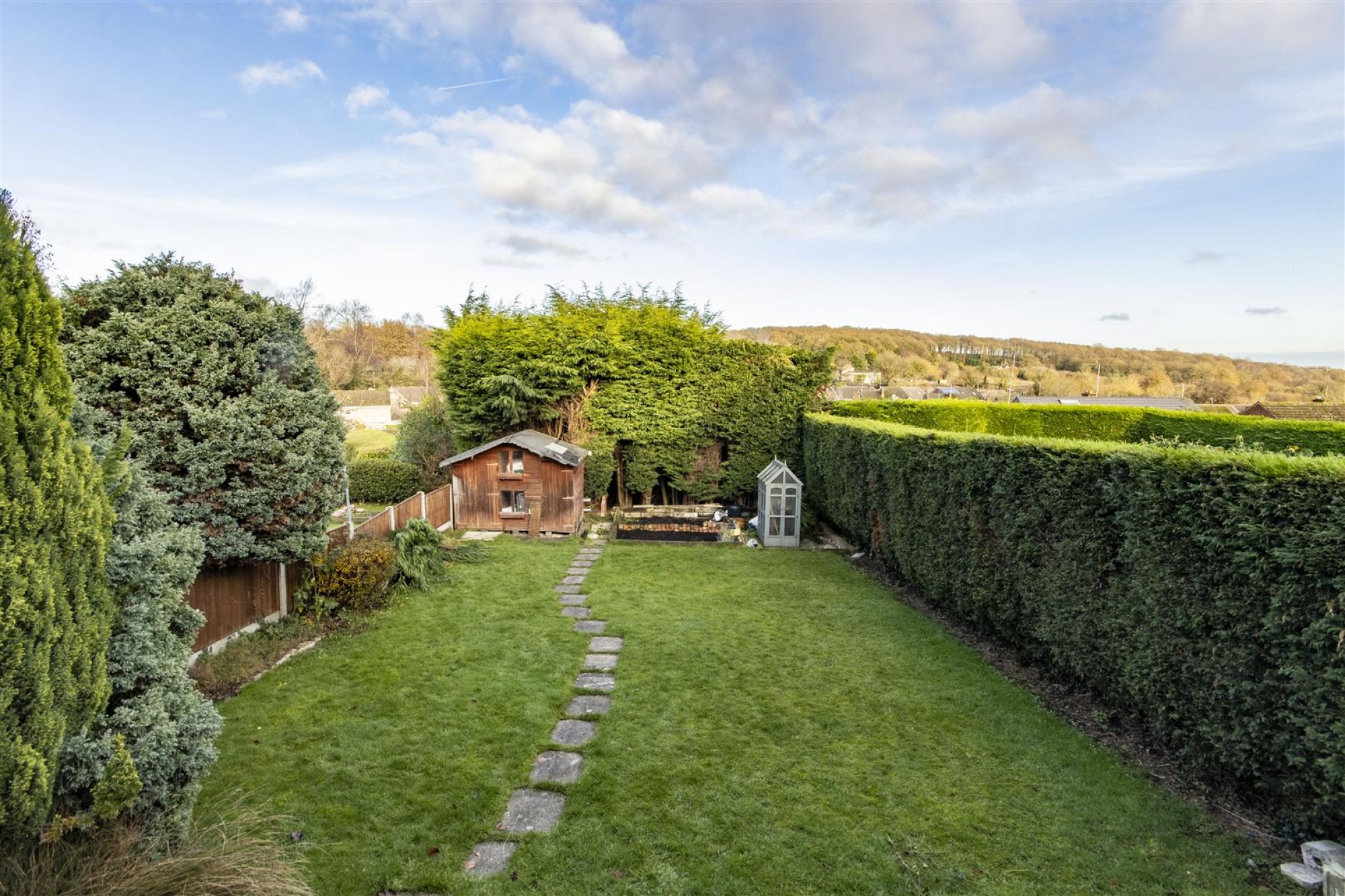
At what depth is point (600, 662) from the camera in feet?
21.6

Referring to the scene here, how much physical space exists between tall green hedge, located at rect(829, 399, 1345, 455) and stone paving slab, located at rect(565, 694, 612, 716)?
9802 mm

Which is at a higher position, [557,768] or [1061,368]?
[1061,368]

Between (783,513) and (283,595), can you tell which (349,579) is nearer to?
(283,595)

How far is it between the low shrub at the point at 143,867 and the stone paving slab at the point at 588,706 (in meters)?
2.56

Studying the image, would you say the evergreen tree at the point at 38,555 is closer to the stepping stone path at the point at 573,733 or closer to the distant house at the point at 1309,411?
the stepping stone path at the point at 573,733

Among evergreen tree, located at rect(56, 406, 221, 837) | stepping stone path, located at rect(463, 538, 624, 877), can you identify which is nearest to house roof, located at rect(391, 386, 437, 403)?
stepping stone path, located at rect(463, 538, 624, 877)

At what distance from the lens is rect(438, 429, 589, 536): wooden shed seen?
12.9 m

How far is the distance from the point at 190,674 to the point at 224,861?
12.9 ft

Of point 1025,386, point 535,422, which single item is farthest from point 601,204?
point 1025,386

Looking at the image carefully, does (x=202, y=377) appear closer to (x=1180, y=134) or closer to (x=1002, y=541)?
(x=1002, y=541)

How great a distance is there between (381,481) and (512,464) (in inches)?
223

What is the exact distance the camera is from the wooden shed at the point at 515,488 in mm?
12938

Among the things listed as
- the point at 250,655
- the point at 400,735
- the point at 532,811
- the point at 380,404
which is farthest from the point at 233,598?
the point at 380,404

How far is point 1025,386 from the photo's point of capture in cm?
6153
